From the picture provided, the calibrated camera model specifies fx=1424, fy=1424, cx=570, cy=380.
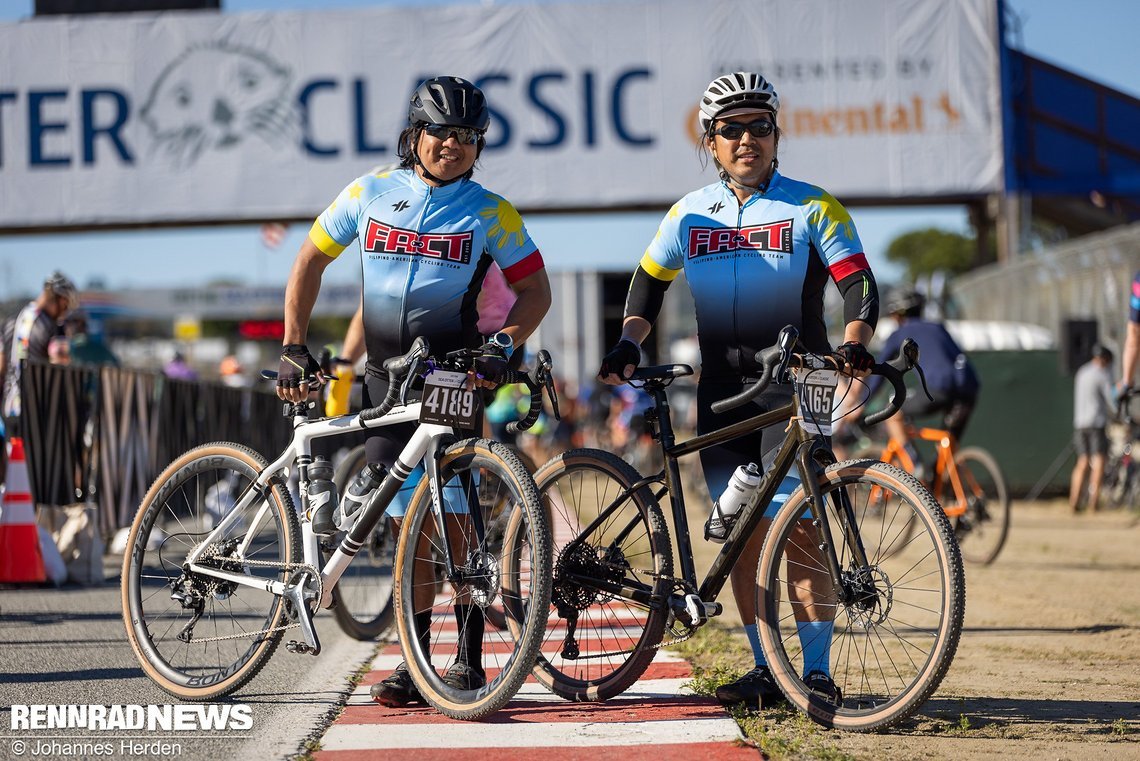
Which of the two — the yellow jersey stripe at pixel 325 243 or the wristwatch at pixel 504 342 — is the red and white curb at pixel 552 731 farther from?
the yellow jersey stripe at pixel 325 243

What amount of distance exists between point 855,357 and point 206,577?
246cm

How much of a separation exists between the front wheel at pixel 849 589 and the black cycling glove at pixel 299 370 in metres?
1.69

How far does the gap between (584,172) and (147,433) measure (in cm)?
1555

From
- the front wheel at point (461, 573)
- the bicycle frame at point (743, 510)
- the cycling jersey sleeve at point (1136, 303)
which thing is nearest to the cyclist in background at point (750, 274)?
the bicycle frame at point (743, 510)

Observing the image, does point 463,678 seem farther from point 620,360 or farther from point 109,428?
point 109,428

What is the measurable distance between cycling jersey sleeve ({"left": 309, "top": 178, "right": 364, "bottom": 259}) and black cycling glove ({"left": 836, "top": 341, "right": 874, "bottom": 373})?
1.83 metres

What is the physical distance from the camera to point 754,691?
16.2 ft

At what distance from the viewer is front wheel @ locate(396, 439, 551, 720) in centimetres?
463

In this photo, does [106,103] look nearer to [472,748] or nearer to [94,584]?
[94,584]

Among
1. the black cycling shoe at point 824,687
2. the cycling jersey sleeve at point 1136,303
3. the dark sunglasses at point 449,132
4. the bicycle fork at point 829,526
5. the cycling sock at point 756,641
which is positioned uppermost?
the dark sunglasses at point 449,132

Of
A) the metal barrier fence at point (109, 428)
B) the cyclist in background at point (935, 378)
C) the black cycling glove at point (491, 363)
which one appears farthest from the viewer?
the cyclist in background at point (935, 378)

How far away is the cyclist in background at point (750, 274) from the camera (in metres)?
4.98

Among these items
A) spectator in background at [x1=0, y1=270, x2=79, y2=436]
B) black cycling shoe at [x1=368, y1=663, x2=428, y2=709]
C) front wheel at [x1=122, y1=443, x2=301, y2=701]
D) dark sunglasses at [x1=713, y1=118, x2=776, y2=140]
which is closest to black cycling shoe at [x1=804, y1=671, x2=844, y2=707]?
black cycling shoe at [x1=368, y1=663, x2=428, y2=709]

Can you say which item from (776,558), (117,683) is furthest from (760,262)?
(117,683)
